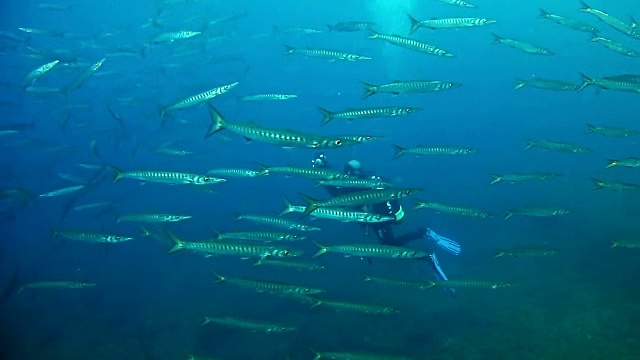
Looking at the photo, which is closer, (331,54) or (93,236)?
(93,236)

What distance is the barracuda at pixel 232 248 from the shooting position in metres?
7.65

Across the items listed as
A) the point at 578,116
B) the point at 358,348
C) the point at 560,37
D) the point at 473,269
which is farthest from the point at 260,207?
the point at 560,37

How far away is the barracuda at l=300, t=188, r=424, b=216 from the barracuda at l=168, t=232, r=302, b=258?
88 cm

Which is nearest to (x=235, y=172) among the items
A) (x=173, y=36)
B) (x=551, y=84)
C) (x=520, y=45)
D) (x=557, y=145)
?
(x=173, y=36)

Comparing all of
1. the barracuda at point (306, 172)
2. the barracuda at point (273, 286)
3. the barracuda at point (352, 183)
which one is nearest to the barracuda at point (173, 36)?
the barracuda at point (306, 172)

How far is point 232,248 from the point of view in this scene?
7.72 meters

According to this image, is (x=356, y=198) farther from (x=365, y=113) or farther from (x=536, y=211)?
(x=536, y=211)

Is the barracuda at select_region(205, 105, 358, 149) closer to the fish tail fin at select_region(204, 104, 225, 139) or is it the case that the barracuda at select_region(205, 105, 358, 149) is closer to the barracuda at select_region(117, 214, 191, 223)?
the fish tail fin at select_region(204, 104, 225, 139)

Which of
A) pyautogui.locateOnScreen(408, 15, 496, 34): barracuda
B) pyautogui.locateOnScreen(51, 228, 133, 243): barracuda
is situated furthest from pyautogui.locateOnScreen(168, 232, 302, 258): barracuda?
pyautogui.locateOnScreen(408, 15, 496, 34): barracuda

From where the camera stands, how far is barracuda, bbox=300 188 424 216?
737 centimetres

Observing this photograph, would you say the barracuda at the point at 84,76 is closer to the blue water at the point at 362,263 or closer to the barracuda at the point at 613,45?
the blue water at the point at 362,263

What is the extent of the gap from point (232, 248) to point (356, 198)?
85.9 inches

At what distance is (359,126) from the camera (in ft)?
115

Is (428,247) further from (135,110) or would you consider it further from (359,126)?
(135,110)
